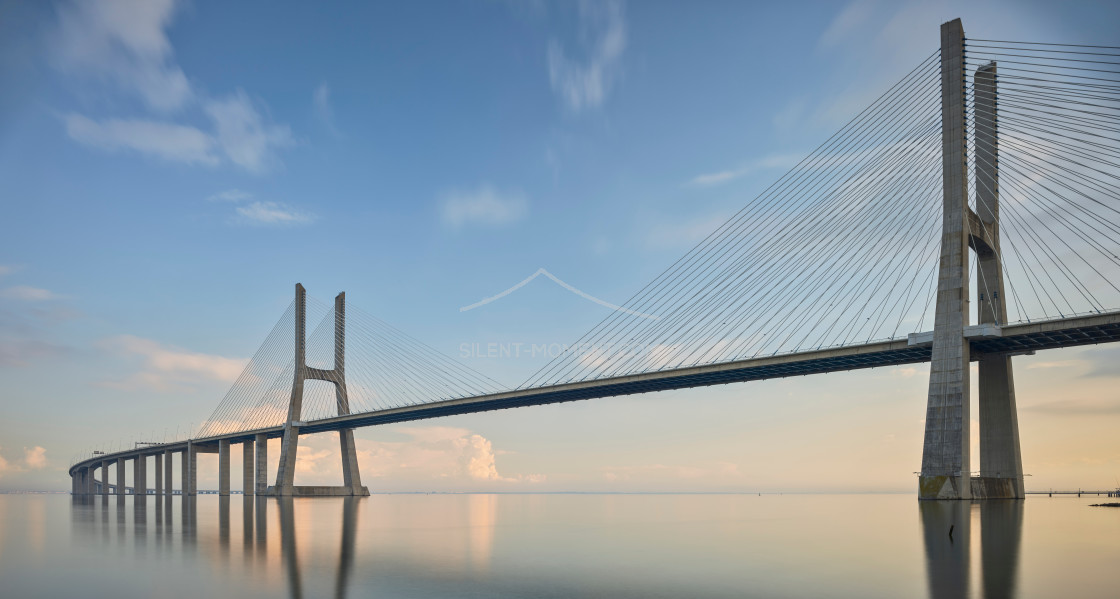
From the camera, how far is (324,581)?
17.7 metres

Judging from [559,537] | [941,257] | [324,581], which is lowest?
[559,537]

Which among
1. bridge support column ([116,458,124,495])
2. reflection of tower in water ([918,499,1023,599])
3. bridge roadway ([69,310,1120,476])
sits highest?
bridge roadway ([69,310,1120,476])

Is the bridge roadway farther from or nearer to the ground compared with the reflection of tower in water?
farther from the ground

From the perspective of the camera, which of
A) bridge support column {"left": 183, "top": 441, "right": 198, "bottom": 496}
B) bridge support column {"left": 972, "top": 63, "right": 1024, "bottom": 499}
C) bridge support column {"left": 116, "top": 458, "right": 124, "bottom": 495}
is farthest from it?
bridge support column {"left": 116, "top": 458, "right": 124, "bottom": 495}

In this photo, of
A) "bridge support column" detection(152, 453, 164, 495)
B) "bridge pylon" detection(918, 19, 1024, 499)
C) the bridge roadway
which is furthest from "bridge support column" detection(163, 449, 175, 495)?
"bridge pylon" detection(918, 19, 1024, 499)

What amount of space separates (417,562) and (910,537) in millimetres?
17493

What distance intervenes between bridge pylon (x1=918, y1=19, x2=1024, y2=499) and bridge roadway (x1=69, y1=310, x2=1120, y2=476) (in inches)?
66.7

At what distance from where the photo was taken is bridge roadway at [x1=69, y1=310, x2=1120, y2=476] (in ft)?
142

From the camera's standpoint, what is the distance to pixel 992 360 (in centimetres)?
4856

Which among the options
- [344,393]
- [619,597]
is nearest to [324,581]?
[619,597]

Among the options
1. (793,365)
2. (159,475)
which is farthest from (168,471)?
(793,365)

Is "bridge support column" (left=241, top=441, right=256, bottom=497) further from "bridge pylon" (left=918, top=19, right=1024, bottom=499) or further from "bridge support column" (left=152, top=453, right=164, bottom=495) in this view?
"bridge pylon" (left=918, top=19, right=1024, bottom=499)

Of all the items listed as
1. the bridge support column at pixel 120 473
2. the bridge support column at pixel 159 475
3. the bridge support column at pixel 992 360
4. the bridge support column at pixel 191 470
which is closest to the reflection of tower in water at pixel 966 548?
the bridge support column at pixel 992 360

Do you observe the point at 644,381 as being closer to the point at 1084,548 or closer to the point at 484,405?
the point at 484,405
